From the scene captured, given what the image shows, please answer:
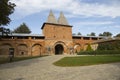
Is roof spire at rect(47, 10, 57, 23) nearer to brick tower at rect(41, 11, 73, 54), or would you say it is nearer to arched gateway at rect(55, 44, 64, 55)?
brick tower at rect(41, 11, 73, 54)

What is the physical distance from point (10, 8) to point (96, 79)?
1902 cm

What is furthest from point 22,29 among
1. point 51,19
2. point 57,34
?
point 57,34

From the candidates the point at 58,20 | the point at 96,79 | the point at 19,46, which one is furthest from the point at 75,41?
the point at 96,79

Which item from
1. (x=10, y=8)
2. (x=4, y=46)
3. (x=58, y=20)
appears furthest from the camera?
(x=58, y=20)

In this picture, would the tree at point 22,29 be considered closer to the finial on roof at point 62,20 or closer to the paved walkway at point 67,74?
the finial on roof at point 62,20

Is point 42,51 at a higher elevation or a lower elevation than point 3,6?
lower

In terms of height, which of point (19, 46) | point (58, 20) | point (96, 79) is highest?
point (58, 20)

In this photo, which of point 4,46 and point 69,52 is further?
point 69,52

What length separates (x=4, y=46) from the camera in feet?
149

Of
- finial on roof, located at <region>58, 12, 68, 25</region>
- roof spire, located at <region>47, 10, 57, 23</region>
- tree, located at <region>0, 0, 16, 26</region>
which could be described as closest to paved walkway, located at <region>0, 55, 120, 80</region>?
tree, located at <region>0, 0, 16, 26</region>

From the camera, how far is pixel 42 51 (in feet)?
159

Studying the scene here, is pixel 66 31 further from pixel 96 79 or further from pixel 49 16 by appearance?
pixel 96 79

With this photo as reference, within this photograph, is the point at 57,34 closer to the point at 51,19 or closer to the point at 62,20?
the point at 51,19

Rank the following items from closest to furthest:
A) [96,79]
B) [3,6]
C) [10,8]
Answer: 1. [96,79]
2. [3,6]
3. [10,8]
